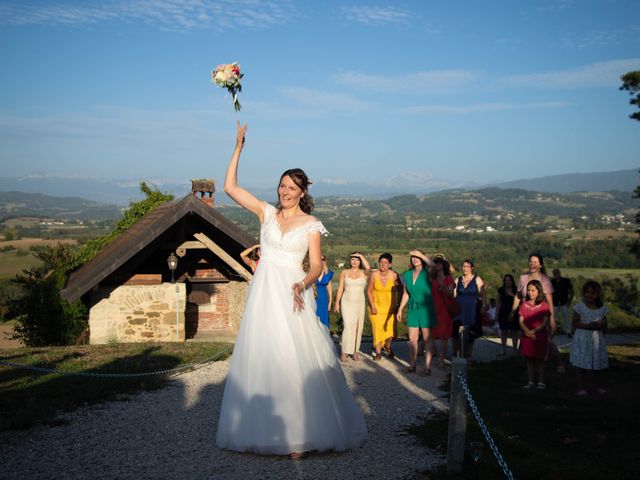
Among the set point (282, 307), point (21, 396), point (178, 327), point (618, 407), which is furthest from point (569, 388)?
point (178, 327)

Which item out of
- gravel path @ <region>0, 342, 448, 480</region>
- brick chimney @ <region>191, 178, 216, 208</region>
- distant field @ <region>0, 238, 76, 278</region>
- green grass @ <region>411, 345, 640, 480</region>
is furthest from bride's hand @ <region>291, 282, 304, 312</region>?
distant field @ <region>0, 238, 76, 278</region>

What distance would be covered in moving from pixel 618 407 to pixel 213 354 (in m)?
6.04

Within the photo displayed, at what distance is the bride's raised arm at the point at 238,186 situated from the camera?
5.59m

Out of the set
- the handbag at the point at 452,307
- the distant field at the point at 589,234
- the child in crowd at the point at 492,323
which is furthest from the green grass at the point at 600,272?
the handbag at the point at 452,307

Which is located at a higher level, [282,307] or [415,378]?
[282,307]

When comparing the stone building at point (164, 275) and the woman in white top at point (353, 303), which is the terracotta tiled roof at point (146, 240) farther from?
the woman in white top at point (353, 303)

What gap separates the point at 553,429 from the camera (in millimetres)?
6434

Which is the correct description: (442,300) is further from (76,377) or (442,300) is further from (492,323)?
(492,323)

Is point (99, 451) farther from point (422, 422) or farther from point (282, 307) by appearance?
point (422, 422)

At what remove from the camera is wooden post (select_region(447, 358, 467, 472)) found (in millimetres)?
4898

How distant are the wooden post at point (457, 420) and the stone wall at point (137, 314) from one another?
9366 millimetres

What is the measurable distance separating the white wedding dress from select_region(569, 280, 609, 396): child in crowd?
160 inches

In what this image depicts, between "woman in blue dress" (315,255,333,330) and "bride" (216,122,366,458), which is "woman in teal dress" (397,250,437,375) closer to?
"woman in blue dress" (315,255,333,330)

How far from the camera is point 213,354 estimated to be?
34.2ft
